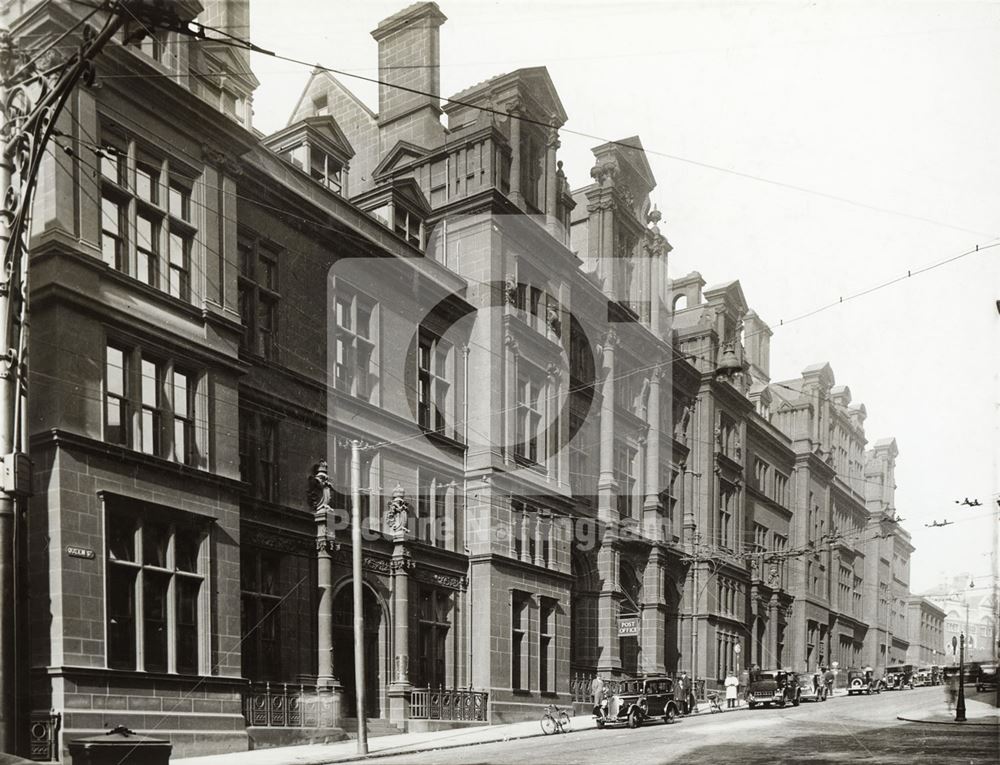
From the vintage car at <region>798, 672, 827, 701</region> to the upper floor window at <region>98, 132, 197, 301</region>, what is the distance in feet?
126

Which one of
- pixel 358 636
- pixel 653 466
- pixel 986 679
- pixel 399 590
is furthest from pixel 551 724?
pixel 986 679

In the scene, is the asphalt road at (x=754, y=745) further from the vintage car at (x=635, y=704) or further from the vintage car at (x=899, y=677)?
the vintage car at (x=899, y=677)

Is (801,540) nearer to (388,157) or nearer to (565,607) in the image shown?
(565,607)

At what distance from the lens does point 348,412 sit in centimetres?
2966

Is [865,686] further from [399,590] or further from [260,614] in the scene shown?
[260,614]

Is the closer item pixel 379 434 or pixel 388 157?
pixel 379 434

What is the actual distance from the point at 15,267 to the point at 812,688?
45739 mm

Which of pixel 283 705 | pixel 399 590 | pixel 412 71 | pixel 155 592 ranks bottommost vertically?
pixel 283 705

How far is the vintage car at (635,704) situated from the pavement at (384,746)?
725 millimetres

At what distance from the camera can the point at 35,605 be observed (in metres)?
19.9

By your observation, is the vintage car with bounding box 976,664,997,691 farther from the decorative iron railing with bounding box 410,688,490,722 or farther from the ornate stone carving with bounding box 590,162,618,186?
the decorative iron railing with bounding box 410,688,490,722

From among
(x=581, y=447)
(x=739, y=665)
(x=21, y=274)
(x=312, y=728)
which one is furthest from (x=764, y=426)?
(x=21, y=274)

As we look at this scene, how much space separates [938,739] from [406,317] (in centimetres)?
1779

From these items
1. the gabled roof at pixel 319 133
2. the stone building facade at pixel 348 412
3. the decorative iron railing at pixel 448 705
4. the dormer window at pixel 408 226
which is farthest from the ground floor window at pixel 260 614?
the gabled roof at pixel 319 133
